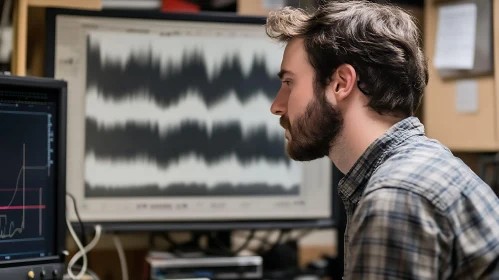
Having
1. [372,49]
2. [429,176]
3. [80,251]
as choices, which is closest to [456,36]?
[372,49]

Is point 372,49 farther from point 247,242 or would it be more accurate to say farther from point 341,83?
point 247,242

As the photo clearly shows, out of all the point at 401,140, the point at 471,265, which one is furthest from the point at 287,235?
the point at 471,265

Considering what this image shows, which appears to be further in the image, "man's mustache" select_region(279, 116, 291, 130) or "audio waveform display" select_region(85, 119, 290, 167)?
"audio waveform display" select_region(85, 119, 290, 167)

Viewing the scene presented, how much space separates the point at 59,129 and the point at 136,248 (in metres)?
0.62

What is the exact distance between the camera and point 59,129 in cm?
138

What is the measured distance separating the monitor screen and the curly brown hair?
581 mm

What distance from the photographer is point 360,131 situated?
1182 mm

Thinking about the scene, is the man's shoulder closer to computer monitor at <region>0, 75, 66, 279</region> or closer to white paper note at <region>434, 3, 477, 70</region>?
computer monitor at <region>0, 75, 66, 279</region>

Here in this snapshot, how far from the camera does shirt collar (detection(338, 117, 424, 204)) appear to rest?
112 centimetres

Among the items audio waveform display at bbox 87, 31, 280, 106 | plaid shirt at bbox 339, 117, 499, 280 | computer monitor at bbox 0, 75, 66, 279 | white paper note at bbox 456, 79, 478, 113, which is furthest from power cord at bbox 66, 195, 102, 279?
white paper note at bbox 456, 79, 478, 113

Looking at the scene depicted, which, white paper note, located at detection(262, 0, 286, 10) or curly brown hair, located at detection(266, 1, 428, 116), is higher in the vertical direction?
white paper note, located at detection(262, 0, 286, 10)

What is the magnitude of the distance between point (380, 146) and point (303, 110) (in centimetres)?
19

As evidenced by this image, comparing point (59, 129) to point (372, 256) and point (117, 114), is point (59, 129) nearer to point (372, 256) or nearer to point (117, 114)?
point (117, 114)

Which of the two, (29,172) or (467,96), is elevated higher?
(467,96)
